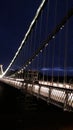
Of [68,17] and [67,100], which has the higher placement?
[68,17]

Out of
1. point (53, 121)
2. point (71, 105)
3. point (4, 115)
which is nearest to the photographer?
point (71, 105)

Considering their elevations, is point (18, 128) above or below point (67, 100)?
below

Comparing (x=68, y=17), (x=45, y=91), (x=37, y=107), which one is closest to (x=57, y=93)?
(x=45, y=91)

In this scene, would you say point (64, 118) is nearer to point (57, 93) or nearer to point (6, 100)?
point (57, 93)

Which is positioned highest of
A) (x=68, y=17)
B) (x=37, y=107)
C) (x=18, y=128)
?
(x=68, y=17)

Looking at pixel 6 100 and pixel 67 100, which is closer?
pixel 67 100

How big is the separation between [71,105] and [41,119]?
2145 centimetres

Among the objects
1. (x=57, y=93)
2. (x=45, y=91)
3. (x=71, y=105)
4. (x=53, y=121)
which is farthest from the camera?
(x=53, y=121)

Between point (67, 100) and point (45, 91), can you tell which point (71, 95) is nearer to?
point (67, 100)

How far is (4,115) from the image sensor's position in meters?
39.4

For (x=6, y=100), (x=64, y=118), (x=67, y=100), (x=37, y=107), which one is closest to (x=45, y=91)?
(x=67, y=100)

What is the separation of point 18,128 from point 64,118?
500cm

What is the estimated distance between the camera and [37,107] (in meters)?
24.0

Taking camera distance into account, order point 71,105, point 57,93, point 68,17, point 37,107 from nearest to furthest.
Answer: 1. point 71,105
2. point 57,93
3. point 68,17
4. point 37,107
